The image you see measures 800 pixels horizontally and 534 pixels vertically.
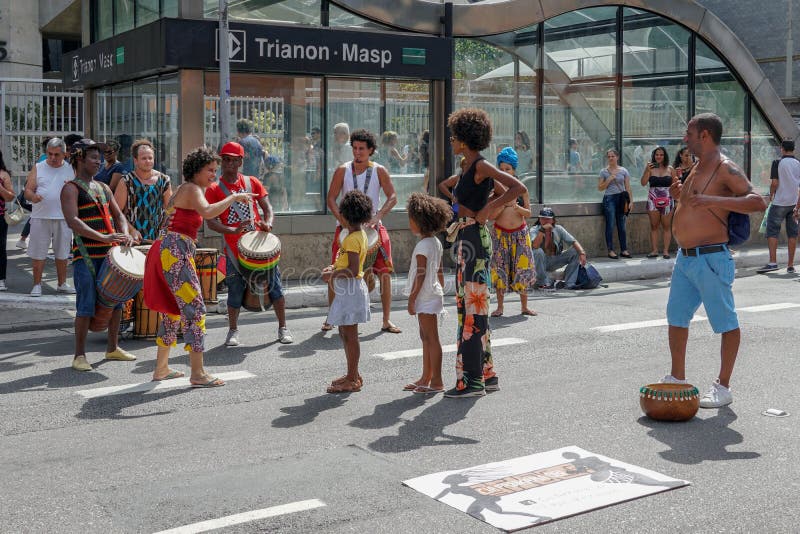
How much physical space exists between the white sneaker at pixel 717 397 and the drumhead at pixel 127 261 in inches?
175

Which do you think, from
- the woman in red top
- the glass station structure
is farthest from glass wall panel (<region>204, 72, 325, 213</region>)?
the woman in red top

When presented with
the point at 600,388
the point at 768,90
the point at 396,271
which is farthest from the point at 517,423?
the point at 768,90

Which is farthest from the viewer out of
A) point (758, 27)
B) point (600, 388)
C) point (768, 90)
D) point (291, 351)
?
point (758, 27)

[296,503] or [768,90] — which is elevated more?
[768,90]

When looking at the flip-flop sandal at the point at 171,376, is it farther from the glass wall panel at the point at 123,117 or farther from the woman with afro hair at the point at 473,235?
the glass wall panel at the point at 123,117

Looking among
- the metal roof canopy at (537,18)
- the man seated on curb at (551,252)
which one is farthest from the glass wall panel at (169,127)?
the man seated on curb at (551,252)

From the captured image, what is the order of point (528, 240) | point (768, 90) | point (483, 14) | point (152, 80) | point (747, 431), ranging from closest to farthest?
point (747, 431)
point (528, 240)
point (152, 80)
point (483, 14)
point (768, 90)

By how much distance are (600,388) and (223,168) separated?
13.0 feet

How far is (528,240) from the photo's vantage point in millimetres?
11500

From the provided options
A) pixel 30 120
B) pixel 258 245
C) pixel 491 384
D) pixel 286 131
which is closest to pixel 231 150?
pixel 258 245

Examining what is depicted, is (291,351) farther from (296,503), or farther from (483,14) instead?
(483,14)

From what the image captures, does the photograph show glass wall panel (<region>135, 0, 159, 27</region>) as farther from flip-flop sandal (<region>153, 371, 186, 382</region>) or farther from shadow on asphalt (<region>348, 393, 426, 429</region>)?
shadow on asphalt (<region>348, 393, 426, 429</region>)

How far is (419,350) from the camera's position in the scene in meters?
9.42

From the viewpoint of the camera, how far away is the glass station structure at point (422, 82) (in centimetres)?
1377
